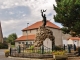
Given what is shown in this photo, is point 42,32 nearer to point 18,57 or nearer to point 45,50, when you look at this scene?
point 45,50

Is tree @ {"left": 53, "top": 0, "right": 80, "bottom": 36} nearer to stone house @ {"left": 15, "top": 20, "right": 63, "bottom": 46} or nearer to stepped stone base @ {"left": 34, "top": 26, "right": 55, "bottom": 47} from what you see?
stepped stone base @ {"left": 34, "top": 26, "right": 55, "bottom": 47}

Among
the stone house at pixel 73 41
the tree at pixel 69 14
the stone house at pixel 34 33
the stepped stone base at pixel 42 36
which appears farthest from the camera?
the stone house at pixel 73 41

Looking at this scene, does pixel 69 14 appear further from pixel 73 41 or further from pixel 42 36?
pixel 73 41

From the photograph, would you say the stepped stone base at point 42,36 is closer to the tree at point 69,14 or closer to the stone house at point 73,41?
the tree at point 69,14

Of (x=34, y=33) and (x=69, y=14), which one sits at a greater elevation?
(x=34, y=33)

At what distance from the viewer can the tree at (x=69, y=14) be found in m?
27.2

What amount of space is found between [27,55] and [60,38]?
48.9 meters

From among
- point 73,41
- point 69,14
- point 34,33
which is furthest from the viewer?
point 73,41

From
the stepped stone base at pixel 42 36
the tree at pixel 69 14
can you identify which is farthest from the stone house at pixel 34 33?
the tree at pixel 69 14

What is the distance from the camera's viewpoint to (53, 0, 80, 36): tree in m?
27.2

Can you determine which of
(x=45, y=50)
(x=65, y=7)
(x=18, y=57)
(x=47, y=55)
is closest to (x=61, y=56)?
(x=47, y=55)

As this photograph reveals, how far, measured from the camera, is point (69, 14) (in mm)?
27609

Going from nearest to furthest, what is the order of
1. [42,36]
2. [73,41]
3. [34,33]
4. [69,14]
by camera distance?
[69,14]
[42,36]
[34,33]
[73,41]

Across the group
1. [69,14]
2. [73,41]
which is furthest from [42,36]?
[73,41]
